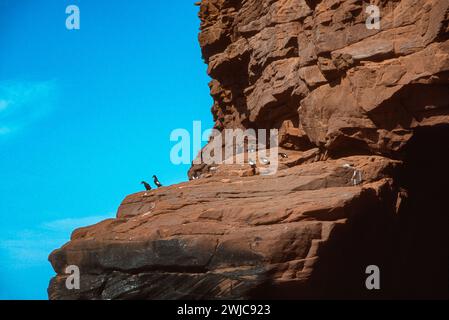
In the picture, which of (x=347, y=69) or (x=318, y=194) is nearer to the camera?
(x=318, y=194)

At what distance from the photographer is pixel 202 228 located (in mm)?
24422

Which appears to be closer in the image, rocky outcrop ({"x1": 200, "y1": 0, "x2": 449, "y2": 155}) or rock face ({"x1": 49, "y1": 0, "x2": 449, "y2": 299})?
rock face ({"x1": 49, "y1": 0, "x2": 449, "y2": 299})

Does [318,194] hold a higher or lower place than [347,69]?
lower

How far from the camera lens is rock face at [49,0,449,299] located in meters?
23.1

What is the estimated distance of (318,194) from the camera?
82.6 ft

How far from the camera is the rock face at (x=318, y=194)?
23094 mm

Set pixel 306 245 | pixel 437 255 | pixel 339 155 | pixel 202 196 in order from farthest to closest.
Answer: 1. pixel 437 255
2. pixel 339 155
3. pixel 202 196
4. pixel 306 245

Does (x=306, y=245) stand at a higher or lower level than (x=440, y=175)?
lower

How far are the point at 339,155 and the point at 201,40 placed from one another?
15881mm

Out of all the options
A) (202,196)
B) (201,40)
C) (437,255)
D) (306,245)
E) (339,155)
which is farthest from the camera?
(201,40)

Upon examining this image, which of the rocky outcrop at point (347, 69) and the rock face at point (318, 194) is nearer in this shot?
the rock face at point (318, 194)
